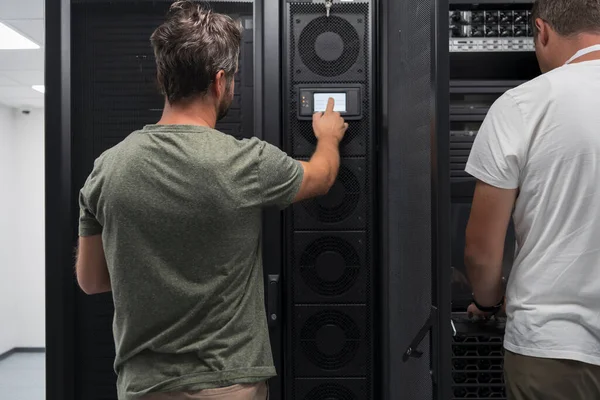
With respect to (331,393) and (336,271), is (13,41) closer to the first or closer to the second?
(336,271)

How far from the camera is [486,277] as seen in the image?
51.1 inches

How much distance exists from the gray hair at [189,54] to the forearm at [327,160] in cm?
39

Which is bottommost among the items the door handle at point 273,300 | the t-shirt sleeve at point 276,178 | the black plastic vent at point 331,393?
the black plastic vent at point 331,393

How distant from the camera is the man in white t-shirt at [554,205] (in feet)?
3.87

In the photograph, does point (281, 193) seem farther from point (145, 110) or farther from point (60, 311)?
point (60, 311)

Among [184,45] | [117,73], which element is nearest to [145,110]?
[117,73]

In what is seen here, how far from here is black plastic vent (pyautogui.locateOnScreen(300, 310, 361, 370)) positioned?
2025 millimetres

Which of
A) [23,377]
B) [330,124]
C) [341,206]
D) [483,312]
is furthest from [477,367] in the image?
[23,377]

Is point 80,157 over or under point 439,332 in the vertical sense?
over

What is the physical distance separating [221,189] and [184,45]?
1.22 ft

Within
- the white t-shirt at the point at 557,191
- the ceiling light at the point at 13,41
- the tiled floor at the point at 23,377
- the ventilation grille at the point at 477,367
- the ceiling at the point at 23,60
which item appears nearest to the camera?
the white t-shirt at the point at 557,191

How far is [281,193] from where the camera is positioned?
4.41 ft

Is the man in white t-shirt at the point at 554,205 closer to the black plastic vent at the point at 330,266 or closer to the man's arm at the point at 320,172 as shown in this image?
the man's arm at the point at 320,172

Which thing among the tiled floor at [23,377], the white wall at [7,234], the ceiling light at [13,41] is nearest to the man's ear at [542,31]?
the ceiling light at [13,41]
